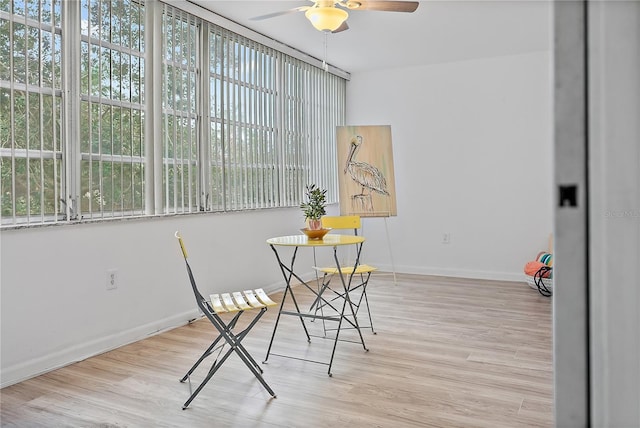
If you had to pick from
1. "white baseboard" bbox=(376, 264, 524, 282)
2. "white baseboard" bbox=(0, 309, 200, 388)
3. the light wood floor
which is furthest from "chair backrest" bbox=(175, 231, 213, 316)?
"white baseboard" bbox=(376, 264, 524, 282)

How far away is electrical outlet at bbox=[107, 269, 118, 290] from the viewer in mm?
3357

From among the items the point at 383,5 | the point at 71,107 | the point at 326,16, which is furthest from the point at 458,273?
the point at 71,107

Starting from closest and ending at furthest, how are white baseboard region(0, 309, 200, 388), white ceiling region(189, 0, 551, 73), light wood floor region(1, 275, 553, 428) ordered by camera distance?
1. light wood floor region(1, 275, 553, 428)
2. white baseboard region(0, 309, 200, 388)
3. white ceiling region(189, 0, 551, 73)

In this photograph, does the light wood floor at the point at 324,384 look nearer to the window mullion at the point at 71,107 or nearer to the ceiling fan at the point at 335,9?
the window mullion at the point at 71,107

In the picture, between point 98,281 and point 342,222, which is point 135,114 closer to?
point 98,281

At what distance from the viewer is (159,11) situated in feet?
12.7

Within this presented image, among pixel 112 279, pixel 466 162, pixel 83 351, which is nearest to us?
pixel 83 351

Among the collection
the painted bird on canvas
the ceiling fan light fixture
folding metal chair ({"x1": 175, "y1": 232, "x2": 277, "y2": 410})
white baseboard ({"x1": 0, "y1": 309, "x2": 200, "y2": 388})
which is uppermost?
the ceiling fan light fixture

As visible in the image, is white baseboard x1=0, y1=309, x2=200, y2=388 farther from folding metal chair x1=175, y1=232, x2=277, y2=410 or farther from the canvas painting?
the canvas painting

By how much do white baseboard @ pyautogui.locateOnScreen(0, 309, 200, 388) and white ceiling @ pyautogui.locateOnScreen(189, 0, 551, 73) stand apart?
2.64m

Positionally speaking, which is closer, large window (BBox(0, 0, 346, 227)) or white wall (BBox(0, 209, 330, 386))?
white wall (BBox(0, 209, 330, 386))

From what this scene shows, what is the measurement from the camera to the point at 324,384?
271cm

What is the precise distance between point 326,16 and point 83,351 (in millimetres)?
2722

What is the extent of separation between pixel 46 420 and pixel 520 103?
5.54 metres
